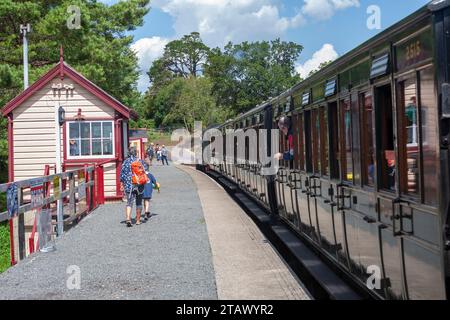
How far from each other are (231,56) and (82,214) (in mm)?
87339

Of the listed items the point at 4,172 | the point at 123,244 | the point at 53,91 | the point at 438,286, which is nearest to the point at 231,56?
the point at 4,172

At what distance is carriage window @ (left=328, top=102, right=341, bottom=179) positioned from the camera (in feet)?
21.2

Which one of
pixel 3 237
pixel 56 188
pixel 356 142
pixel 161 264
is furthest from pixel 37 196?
pixel 3 237

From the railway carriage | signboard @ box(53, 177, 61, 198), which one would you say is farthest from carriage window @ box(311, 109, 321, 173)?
signboard @ box(53, 177, 61, 198)

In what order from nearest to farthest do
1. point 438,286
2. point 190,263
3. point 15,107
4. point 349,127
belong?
point 438,286
point 349,127
point 190,263
point 15,107

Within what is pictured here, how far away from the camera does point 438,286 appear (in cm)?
362

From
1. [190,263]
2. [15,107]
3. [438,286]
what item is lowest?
[190,263]

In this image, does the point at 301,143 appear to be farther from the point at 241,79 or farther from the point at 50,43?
the point at 241,79

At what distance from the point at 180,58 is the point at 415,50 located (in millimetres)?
111070

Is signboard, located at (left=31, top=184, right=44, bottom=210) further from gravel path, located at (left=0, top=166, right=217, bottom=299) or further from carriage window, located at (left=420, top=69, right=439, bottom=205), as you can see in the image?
carriage window, located at (left=420, top=69, right=439, bottom=205)

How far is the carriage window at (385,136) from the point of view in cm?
457

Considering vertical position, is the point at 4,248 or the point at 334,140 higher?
the point at 334,140

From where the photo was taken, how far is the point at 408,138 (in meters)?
4.12
